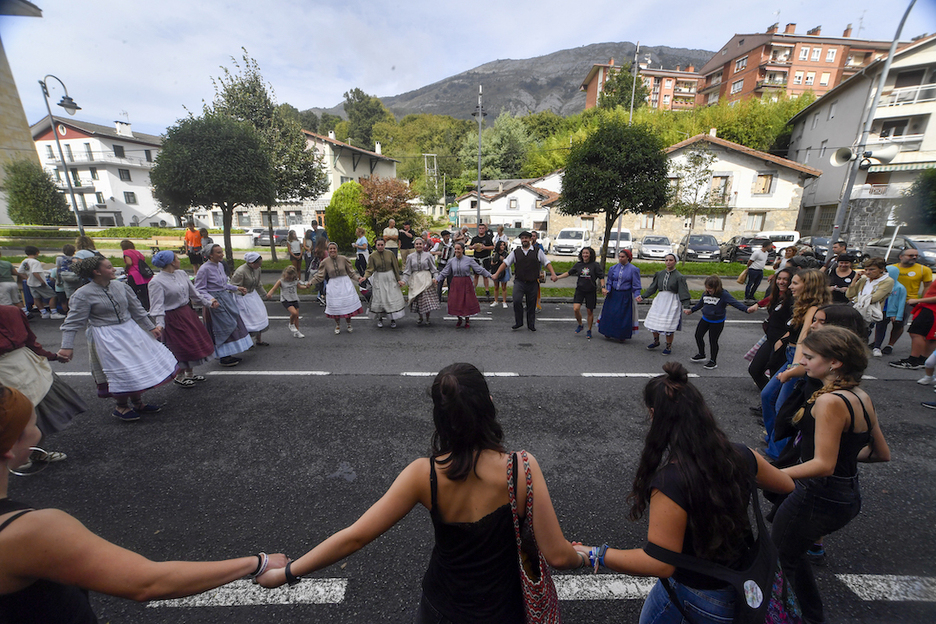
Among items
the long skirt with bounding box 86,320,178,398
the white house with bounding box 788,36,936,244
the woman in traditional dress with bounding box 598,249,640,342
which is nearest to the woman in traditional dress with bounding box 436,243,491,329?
the woman in traditional dress with bounding box 598,249,640,342

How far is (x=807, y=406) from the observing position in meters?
2.50

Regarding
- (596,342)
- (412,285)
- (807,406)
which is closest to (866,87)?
(596,342)

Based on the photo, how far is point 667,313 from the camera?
285 inches

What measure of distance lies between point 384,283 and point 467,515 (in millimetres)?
7681

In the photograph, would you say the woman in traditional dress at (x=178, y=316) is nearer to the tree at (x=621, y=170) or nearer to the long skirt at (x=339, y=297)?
the long skirt at (x=339, y=297)

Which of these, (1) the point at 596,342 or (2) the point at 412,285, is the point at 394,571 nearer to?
(1) the point at 596,342

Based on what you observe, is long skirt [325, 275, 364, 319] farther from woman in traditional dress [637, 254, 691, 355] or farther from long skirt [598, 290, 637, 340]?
woman in traditional dress [637, 254, 691, 355]

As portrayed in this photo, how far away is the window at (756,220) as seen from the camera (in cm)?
2911

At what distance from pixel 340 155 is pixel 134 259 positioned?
32.1 m

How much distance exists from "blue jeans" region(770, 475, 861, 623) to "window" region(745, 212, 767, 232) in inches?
1307

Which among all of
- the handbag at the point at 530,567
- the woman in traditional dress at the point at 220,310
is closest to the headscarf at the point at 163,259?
the woman in traditional dress at the point at 220,310

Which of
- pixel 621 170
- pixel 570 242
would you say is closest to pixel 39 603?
pixel 621 170

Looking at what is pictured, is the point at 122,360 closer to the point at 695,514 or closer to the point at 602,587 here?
the point at 602,587

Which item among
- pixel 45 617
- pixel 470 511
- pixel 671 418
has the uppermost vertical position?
pixel 671 418
